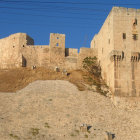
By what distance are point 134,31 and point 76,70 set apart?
10784mm

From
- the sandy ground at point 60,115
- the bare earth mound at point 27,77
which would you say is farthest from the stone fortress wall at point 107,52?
the sandy ground at point 60,115

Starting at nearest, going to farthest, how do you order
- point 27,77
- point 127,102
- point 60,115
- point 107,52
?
point 60,115 < point 127,102 < point 107,52 < point 27,77

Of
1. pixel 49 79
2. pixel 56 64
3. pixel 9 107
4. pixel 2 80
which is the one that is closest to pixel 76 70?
pixel 56 64

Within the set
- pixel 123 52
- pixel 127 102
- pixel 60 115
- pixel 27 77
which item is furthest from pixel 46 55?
pixel 60 115

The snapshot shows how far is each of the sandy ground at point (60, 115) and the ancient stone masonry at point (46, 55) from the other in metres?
7.47

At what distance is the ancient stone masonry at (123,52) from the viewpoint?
29.1m

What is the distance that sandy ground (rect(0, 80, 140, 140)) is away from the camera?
2025 cm

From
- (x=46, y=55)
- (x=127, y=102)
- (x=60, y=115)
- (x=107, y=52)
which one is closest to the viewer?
(x=60, y=115)

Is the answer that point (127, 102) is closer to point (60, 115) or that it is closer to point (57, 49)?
point (60, 115)

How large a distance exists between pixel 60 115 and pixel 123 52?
12.3 meters

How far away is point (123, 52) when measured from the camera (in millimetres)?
30125

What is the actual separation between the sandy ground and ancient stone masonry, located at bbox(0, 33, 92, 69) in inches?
294

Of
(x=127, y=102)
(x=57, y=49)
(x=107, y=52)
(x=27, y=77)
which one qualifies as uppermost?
(x=57, y=49)

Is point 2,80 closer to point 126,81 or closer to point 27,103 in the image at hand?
point 27,103
